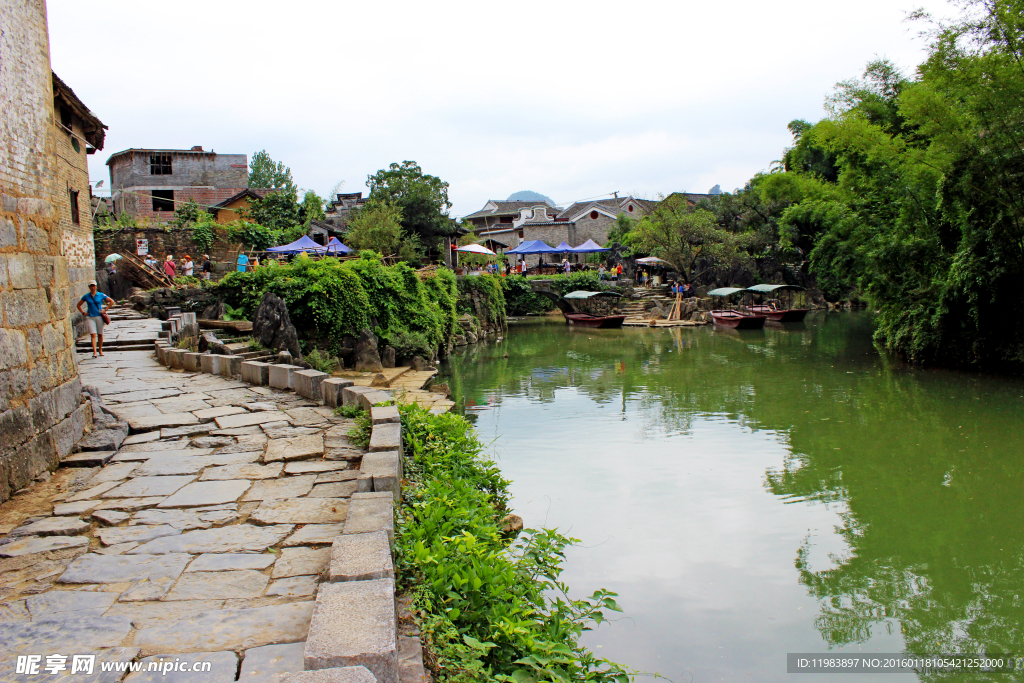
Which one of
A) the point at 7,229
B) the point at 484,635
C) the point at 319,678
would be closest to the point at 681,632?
the point at 484,635

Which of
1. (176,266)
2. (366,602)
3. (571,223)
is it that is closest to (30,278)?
(366,602)

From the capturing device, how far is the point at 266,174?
5912 cm

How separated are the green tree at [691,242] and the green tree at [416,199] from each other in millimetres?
11895

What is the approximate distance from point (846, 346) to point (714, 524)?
17.7m

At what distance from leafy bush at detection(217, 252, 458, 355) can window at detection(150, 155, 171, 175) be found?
19.6 meters

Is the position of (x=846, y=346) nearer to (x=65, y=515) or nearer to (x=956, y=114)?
(x=956, y=114)

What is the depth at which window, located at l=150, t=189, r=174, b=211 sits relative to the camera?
3194 cm

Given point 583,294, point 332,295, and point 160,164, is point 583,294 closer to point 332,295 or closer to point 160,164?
point 332,295

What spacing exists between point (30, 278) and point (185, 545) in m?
2.73

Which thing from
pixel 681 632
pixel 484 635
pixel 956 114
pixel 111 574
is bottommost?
pixel 681 632

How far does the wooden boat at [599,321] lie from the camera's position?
3306 centimetres

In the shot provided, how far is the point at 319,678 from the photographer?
2199 millimetres

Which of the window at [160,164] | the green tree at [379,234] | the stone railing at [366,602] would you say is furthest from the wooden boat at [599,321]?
the stone railing at [366,602]

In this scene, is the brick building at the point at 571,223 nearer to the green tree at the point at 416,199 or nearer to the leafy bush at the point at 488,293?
the green tree at the point at 416,199
